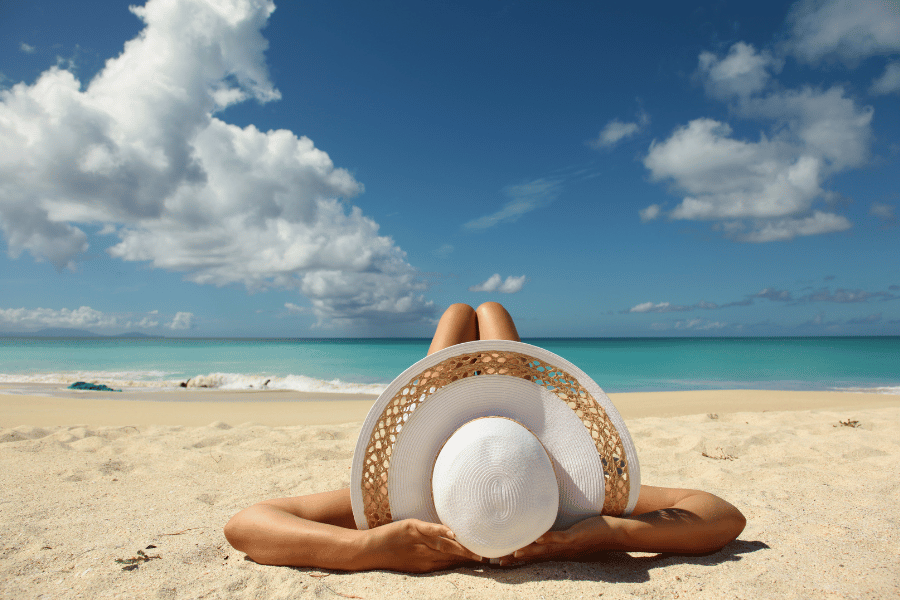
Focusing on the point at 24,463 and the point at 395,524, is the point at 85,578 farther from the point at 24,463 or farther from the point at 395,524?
the point at 24,463

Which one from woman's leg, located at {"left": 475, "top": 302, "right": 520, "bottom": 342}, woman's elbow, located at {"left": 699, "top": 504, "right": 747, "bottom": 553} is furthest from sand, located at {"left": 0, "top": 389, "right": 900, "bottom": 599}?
woman's leg, located at {"left": 475, "top": 302, "right": 520, "bottom": 342}

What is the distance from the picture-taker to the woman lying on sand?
1732 mm

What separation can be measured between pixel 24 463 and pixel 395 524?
3453mm

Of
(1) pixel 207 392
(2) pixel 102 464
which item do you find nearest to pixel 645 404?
(2) pixel 102 464

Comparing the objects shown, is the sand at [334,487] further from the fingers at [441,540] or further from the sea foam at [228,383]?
the sea foam at [228,383]

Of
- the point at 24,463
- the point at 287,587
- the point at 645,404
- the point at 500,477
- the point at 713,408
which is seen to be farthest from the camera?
the point at 645,404

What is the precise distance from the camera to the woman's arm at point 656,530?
5.59 ft

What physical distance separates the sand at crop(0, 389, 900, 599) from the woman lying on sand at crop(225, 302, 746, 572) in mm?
69

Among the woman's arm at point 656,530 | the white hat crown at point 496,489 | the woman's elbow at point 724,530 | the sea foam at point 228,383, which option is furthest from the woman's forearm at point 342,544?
the sea foam at point 228,383

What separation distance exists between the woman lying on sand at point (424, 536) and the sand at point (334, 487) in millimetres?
69

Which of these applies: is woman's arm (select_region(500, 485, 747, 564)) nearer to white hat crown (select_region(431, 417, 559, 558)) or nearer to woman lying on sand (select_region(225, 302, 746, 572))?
woman lying on sand (select_region(225, 302, 746, 572))

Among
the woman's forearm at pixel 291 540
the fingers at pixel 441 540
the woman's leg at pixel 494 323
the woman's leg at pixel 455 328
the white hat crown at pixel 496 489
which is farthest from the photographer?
the woman's leg at pixel 455 328

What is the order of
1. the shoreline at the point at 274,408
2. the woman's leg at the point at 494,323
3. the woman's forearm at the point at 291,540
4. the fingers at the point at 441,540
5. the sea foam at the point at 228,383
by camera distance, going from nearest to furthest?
the fingers at the point at 441,540
the woman's forearm at the point at 291,540
the woman's leg at the point at 494,323
the shoreline at the point at 274,408
the sea foam at the point at 228,383

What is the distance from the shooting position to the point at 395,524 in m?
1.77
